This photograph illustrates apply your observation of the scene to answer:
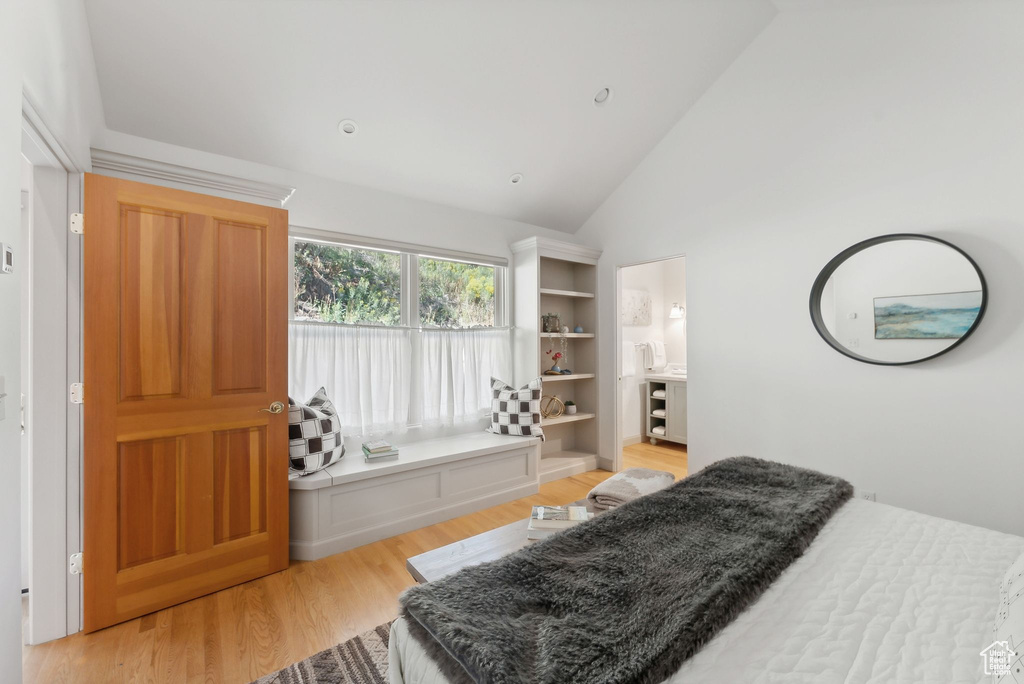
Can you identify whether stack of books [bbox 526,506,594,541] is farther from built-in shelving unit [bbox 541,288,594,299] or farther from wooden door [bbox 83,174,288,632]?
built-in shelving unit [bbox 541,288,594,299]

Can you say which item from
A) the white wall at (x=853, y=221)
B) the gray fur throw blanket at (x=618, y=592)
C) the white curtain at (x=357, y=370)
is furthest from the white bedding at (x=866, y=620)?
the white curtain at (x=357, y=370)

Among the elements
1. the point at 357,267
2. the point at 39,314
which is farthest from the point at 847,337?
the point at 39,314

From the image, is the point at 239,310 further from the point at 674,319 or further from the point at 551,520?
the point at 674,319

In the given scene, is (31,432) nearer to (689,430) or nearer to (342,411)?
(342,411)

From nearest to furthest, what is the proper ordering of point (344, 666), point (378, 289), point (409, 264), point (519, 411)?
1. point (344, 666)
2. point (378, 289)
3. point (409, 264)
4. point (519, 411)

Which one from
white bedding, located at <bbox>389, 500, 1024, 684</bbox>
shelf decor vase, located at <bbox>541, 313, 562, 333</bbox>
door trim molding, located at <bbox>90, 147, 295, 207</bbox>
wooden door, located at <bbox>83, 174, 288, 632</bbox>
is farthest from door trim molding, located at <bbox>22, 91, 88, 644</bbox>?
shelf decor vase, located at <bbox>541, 313, 562, 333</bbox>

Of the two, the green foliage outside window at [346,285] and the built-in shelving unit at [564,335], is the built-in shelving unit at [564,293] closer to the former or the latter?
the built-in shelving unit at [564,335]

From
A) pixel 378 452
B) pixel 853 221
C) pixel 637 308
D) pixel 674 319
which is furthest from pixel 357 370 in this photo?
pixel 674 319

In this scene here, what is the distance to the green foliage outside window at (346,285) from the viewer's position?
2.90 metres

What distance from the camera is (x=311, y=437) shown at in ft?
8.25

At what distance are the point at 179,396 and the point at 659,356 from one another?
4751 mm

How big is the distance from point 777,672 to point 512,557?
0.64m

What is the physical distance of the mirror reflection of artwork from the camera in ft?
16.6

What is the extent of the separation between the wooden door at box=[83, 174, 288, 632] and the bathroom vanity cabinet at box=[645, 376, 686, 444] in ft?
13.0
